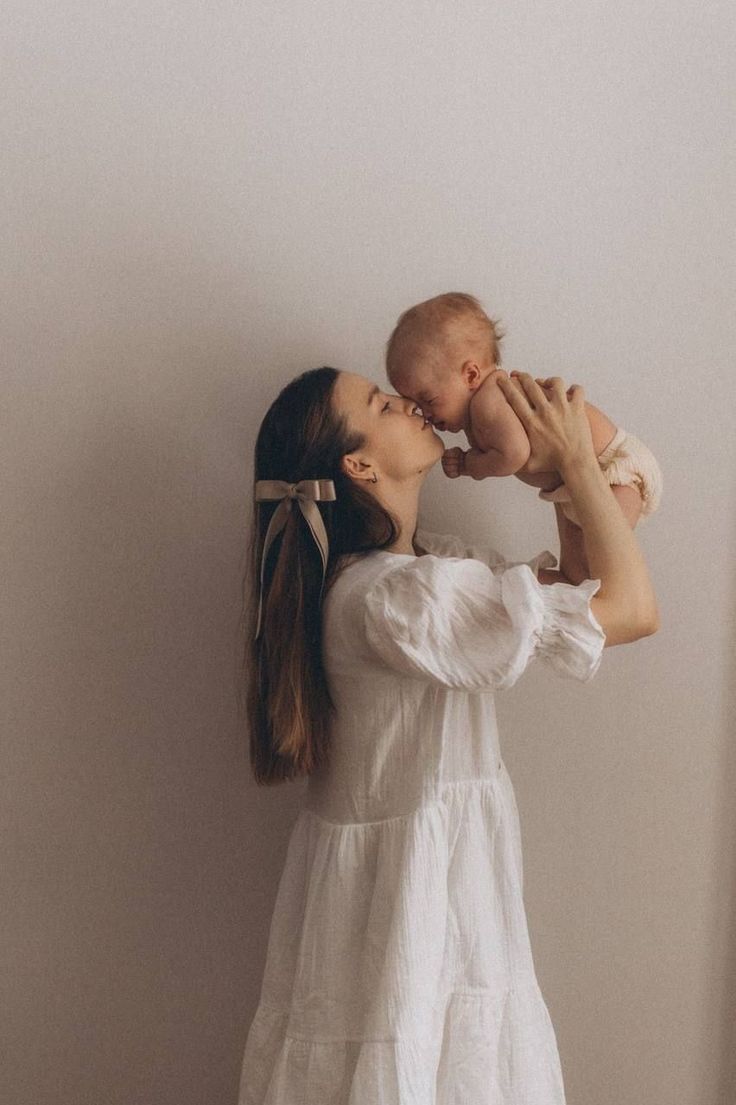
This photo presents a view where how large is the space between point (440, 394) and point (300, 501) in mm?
200

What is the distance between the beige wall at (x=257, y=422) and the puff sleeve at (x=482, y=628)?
418mm

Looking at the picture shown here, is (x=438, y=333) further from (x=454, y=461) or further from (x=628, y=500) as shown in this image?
(x=628, y=500)

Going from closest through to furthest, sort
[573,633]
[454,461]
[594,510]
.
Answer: [573,633], [594,510], [454,461]

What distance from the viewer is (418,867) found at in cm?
112

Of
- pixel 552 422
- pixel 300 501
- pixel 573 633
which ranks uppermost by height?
pixel 552 422

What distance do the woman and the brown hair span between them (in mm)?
59

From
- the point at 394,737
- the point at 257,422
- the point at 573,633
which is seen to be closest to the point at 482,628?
the point at 573,633

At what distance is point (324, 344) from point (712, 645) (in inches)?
26.5

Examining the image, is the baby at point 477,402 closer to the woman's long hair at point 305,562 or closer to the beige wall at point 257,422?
the woman's long hair at point 305,562

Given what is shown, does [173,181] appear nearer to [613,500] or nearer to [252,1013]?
[613,500]

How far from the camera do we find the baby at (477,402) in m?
1.22

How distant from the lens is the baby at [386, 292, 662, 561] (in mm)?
1220

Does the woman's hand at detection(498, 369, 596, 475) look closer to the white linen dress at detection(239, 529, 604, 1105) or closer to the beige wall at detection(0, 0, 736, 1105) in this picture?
the white linen dress at detection(239, 529, 604, 1105)

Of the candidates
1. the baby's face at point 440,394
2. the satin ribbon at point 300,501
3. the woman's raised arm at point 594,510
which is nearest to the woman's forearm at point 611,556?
the woman's raised arm at point 594,510
